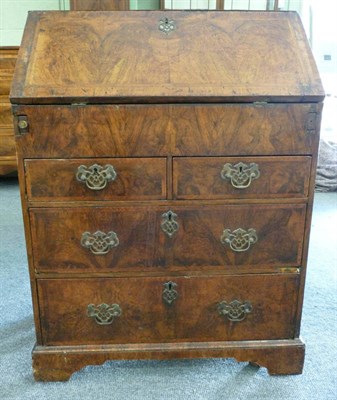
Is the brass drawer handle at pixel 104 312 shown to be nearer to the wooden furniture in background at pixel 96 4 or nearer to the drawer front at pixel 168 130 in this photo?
the drawer front at pixel 168 130

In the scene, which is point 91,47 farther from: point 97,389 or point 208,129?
point 97,389

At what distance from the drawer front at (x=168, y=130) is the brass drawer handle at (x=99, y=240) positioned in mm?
240

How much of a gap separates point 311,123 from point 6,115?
2.60 meters

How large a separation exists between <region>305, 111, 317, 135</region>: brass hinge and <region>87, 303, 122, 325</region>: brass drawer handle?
79 cm

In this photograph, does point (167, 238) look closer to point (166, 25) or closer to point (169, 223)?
point (169, 223)

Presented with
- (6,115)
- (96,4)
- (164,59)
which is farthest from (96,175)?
(6,115)

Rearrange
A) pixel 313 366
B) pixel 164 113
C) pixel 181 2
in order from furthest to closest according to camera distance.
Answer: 1. pixel 181 2
2. pixel 313 366
3. pixel 164 113

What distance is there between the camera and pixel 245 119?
1263 millimetres

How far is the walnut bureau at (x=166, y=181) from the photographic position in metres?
1.25

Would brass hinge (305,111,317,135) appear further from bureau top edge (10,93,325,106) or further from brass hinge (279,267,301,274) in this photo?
brass hinge (279,267,301,274)

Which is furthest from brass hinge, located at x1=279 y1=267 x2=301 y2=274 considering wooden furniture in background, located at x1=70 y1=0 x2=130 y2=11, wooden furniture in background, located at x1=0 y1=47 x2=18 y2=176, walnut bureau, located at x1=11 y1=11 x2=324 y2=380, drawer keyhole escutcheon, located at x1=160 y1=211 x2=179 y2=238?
wooden furniture in background, located at x1=0 y1=47 x2=18 y2=176

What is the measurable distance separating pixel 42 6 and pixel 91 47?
2.53 metres

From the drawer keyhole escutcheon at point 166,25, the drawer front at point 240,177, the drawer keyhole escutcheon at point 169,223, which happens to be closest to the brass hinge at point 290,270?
the drawer front at point 240,177

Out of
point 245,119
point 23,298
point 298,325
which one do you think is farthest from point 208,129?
point 23,298
